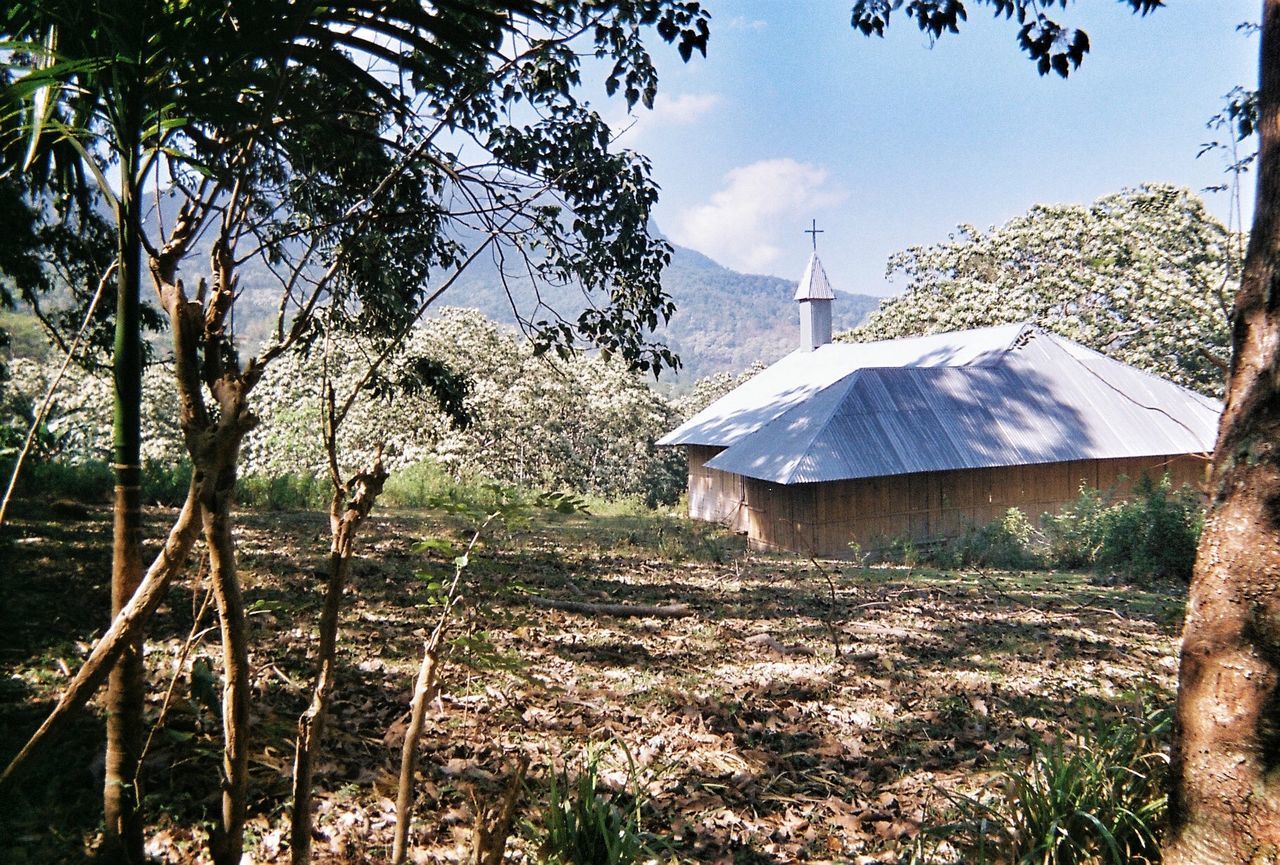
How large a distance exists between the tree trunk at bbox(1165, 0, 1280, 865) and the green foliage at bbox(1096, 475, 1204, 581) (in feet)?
27.6

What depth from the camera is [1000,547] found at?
13000 mm

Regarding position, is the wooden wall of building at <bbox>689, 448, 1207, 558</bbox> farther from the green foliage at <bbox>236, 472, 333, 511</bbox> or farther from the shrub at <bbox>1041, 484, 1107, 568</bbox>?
the green foliage at <bbox>236, 472, 333, 511</bbox>

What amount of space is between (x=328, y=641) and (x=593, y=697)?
2852 millimetres

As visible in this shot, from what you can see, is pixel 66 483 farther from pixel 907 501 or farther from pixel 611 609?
pixel 907 501

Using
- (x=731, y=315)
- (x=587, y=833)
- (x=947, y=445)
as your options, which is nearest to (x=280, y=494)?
(x=587, y=833)

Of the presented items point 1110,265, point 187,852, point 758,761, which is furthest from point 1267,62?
point 1110,265

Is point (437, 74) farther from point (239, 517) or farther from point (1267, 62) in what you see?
point (239, 517)

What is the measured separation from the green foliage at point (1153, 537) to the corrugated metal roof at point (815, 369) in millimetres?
11066

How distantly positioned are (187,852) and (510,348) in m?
28.7

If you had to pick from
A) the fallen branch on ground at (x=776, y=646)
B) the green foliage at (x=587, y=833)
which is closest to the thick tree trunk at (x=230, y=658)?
the green foliage at (x=587, y=833)

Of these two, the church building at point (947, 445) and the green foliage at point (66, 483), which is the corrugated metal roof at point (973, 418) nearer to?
the church building at point (947, 445)

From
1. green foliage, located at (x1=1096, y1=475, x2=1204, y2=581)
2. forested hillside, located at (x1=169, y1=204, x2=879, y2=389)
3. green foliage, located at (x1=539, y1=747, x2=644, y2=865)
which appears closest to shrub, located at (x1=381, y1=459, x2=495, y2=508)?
green foliage, located at (x1=1096, y1=475, x2=1204, y2=581)

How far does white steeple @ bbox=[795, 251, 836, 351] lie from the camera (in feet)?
99.4

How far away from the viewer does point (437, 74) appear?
8.25ft
